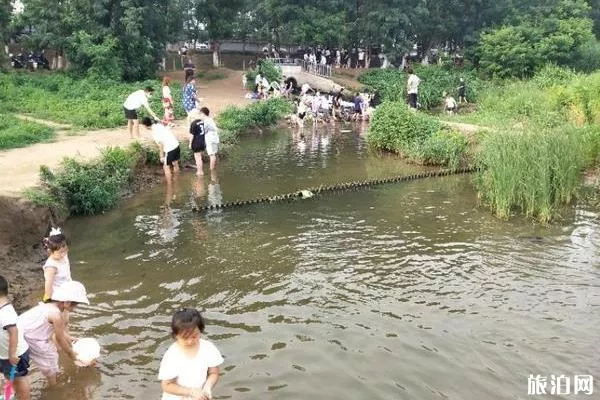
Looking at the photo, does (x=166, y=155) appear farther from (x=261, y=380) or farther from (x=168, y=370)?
(x=168, y=370)

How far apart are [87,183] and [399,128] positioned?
991cm

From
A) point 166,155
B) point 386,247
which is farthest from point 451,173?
point 166,155

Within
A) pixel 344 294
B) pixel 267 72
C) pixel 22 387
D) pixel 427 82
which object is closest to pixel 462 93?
pixel 427 82

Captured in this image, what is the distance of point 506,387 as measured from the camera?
19.5 ft

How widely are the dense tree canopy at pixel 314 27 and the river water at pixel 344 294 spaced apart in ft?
66.3

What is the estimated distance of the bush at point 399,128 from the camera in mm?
17734

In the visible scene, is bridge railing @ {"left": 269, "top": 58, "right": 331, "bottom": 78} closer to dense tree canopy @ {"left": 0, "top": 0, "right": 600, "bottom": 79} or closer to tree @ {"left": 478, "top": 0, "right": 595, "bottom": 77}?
dense tree canopy @ {"left": 0, "top": 0, "right": 600, "bottom": 79}

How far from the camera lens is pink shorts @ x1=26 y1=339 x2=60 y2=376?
5.48 meters

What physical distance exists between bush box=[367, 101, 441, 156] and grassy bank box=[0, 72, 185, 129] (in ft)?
25.2

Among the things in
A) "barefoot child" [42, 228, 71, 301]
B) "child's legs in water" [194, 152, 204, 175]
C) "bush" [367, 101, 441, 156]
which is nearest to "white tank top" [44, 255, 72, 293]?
"barefoot child" [42, 228, 71, 301]

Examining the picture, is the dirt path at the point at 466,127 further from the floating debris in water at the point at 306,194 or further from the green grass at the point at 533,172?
the floating debris in water at the point at 306,194

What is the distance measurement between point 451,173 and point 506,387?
401 inches

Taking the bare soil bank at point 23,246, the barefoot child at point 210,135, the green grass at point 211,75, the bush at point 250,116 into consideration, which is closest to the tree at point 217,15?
the green grass at point 211,75

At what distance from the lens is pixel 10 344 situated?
488 centimetres
